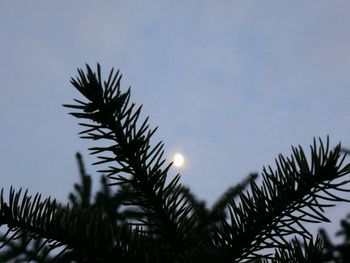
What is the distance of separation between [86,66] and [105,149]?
291 millimetres

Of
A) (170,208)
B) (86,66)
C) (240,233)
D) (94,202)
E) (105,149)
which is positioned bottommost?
(240,233)

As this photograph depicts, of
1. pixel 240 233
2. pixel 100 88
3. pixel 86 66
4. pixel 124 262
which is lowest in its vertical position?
pixel 124 262

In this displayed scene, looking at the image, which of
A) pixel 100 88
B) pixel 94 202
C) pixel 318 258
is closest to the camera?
pixel 100 88

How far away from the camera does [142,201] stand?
1585 millimetres

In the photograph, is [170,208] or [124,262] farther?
[170,208]

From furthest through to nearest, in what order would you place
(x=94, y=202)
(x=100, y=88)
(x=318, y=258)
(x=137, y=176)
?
(x=94, y=202), (x=318, y=258), (x=137, y=176), (x=100, y=88)

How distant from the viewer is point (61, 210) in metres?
1.56

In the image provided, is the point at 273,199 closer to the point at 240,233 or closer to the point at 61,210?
the point at 240,233

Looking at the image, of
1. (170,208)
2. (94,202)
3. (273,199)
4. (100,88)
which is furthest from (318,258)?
(94,202)

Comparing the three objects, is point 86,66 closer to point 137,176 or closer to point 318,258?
point 137,176

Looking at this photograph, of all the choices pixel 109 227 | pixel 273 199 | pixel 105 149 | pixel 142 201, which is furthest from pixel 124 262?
pixel 273 199

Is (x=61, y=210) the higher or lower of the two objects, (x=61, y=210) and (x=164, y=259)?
the higher

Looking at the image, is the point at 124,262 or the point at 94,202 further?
the point at 94,202

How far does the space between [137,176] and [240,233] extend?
44 cm
